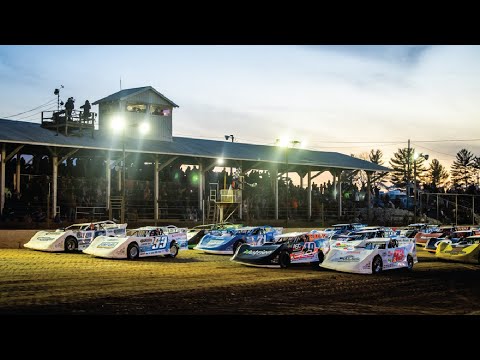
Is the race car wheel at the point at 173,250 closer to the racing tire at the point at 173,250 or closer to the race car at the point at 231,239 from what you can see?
the racing tire at the point at 173,250

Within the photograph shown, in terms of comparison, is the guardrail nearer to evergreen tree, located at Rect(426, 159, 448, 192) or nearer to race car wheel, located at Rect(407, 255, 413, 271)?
race car wheel, located at Rect(407, 255, 413, 271)

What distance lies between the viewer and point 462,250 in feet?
79.5

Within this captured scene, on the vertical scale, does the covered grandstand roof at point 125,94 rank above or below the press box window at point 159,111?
above

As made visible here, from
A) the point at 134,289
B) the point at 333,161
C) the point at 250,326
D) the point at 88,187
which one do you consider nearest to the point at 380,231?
the point at 134,289

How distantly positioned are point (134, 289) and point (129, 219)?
884 inches

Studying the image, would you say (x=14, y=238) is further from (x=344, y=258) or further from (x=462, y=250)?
(x=462, y=250)

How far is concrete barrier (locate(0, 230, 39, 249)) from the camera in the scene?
2856cm

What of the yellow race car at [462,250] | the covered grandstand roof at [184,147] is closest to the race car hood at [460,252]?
the yellow race car at [462,250]

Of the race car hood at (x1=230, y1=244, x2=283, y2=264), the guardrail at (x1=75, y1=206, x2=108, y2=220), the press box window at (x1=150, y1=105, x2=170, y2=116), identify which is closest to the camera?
the race car hood at (x1=230, y1=244, x2=283, y2=264)

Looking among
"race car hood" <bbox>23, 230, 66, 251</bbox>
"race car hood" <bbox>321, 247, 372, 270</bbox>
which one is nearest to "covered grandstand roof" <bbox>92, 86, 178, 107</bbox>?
"race car hood" <bbox>23, 230, 66, 251</bbox>

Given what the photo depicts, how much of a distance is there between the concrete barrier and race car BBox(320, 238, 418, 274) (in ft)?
50.0

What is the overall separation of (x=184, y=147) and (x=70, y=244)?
17426mm

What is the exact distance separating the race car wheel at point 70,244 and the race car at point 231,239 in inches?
195

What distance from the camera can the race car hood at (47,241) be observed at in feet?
85.4
